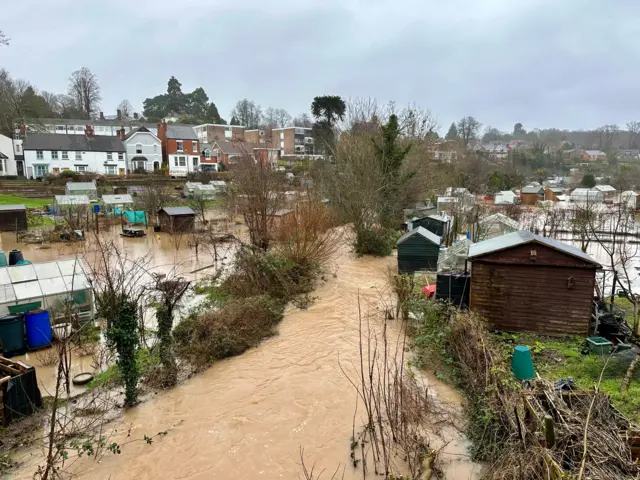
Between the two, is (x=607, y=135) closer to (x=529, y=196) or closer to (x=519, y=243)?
(x=529, y=196)

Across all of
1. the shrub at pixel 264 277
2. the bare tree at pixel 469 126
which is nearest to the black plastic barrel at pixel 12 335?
the shrub at pixel 264 277

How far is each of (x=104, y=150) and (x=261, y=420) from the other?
202ft

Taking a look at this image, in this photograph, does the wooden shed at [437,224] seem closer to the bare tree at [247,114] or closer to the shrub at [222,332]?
the shrub at [222,332]

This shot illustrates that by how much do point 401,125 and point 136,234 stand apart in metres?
22.0

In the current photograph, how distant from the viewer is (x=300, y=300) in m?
16.1

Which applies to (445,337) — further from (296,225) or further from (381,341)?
(296,225)

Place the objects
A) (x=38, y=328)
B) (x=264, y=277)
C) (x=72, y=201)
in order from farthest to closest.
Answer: (x=72, y=201) → (x=264, y=277) → (x=38, y=328)

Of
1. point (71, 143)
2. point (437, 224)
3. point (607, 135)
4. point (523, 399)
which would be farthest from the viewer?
point (607, 135)

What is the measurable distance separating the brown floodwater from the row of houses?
40623 millimetres

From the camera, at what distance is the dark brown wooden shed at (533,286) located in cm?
1184

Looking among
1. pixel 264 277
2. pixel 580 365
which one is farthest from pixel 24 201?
pixel 580 365

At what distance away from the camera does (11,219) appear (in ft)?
108

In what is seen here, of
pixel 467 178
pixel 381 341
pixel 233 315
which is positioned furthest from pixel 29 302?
pixel 467 178

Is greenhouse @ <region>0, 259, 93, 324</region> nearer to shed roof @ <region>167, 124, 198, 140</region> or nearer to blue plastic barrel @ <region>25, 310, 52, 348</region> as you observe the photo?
blue plastic barrel @ <region>25, 310, 52, 348</region>
